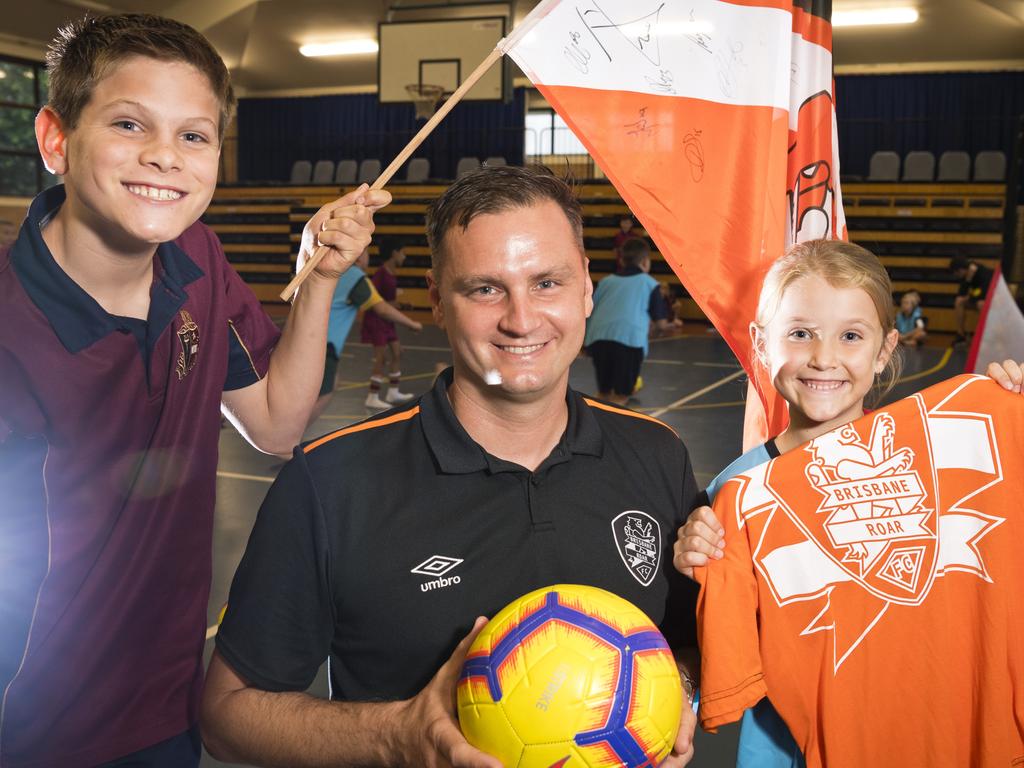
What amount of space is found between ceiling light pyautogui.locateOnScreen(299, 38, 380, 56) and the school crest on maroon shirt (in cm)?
2112

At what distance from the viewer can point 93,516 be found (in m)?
1.83

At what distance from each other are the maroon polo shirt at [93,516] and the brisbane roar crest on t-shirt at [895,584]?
117 cm

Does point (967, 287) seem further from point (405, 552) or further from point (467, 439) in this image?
point (405, 552)

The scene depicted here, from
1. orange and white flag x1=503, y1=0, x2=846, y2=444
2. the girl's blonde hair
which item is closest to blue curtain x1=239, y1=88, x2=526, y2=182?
orange and white flag x1=503, y1=0, x2=846, y2=444

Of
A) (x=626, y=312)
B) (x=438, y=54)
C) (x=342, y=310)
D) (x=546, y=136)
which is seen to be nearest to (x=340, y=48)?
(x=546, y=136)

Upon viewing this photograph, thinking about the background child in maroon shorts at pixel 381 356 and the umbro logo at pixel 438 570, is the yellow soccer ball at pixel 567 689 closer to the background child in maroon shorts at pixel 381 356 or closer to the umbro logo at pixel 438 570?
the umbro logo at pixel 438 570

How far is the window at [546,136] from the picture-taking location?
2352 centimetres

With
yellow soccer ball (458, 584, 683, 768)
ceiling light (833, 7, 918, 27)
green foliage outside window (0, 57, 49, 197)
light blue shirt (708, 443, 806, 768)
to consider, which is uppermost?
ceiling light (833, 7, 918, 27)

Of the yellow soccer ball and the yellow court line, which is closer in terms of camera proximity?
the yellow soccer ball

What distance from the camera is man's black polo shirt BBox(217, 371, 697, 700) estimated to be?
63.5 inches

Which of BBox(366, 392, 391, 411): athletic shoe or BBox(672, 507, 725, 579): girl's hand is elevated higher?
BBox(672, 507, 725, 579): girl's hand

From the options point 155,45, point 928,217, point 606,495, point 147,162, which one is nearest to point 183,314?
point 147,162

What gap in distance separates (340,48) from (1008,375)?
22.8 metres

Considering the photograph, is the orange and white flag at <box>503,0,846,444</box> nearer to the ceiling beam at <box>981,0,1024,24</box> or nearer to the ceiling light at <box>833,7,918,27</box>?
the ceiling light at <box>833,7,918,27</box>
